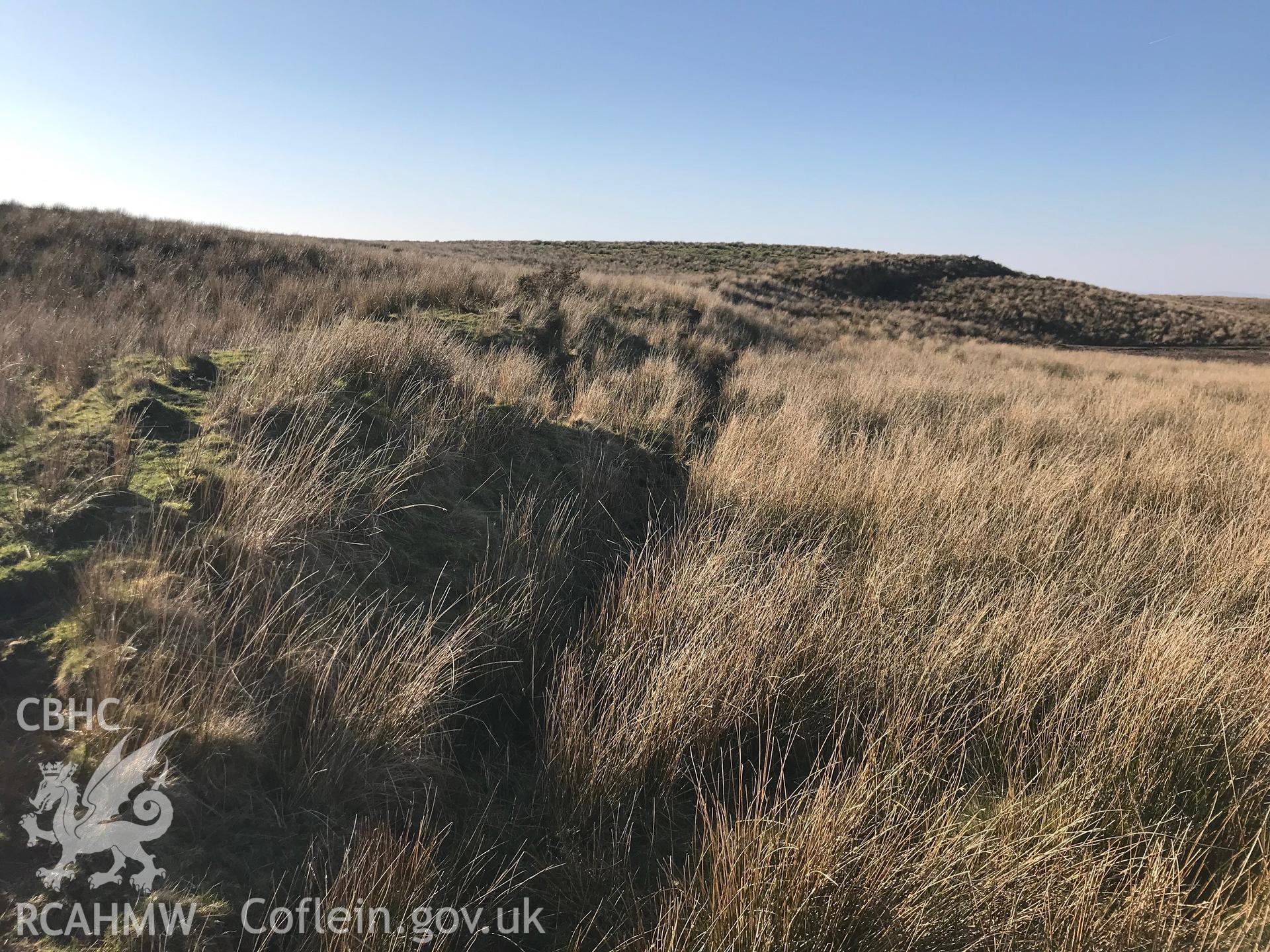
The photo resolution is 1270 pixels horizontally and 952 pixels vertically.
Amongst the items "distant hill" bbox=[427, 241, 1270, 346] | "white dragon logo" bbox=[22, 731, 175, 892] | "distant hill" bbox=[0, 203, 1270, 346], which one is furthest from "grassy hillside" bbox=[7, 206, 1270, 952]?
"distant hill" bbox=[427, 241, 1270, 346]

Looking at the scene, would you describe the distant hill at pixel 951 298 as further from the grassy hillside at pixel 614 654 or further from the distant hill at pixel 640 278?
the grassy hillside at pixel 614 654

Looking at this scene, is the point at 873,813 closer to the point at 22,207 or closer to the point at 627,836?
the point at 627,836

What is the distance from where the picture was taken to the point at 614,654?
9.52ft

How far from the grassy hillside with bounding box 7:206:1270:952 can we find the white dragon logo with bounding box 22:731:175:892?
0.14 feet

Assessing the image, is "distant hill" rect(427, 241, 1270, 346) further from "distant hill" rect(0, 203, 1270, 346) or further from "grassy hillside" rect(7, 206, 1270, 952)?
"grassy hillside" rect(7, 206, 1270, 952)

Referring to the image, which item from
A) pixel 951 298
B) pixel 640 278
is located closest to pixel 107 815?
pixel 640 278

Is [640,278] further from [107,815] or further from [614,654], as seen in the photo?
[107,815]

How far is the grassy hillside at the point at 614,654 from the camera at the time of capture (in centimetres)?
174

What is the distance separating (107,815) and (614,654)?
1.80 meters

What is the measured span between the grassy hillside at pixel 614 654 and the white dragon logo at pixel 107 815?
0.04 metres

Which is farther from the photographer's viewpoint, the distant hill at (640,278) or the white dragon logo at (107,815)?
the distant hill at (640,278)

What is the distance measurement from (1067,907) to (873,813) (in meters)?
0.50

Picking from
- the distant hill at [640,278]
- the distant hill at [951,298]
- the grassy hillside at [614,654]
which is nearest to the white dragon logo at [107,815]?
the grassy hillside at [614,654]

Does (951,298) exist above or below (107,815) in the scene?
above
